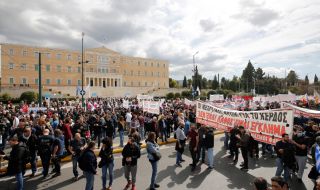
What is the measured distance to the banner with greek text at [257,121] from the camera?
27.0 ft

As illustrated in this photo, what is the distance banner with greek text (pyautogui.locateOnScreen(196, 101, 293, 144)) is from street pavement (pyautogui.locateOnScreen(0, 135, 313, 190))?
4.60ft

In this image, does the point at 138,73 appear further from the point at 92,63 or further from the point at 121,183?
the point at 121,183

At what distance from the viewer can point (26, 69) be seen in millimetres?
72312

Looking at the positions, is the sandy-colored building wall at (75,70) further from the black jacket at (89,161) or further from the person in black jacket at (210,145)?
the black jacket at (89,161)

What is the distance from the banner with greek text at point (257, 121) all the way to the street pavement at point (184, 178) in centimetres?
140

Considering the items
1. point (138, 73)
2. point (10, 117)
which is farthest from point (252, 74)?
point (10, 117)

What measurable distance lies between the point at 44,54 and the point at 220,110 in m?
74.9

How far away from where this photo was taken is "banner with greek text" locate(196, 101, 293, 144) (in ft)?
27.0

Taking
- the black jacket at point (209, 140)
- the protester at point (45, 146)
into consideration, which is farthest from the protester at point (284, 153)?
the protester at point (45, 146)

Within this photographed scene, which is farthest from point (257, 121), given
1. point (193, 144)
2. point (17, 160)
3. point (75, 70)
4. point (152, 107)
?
point (75, 70)

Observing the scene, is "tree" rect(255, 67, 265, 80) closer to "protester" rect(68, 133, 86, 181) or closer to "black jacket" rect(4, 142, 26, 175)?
"protester" rect(68, 133, 86, 181)

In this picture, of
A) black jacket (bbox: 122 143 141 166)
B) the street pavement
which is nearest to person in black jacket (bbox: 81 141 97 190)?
black jacket (bbox: 122 143 141 166)

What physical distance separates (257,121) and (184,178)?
3.52 metres

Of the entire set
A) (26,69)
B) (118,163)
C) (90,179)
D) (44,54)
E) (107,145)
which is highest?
(44,54)
